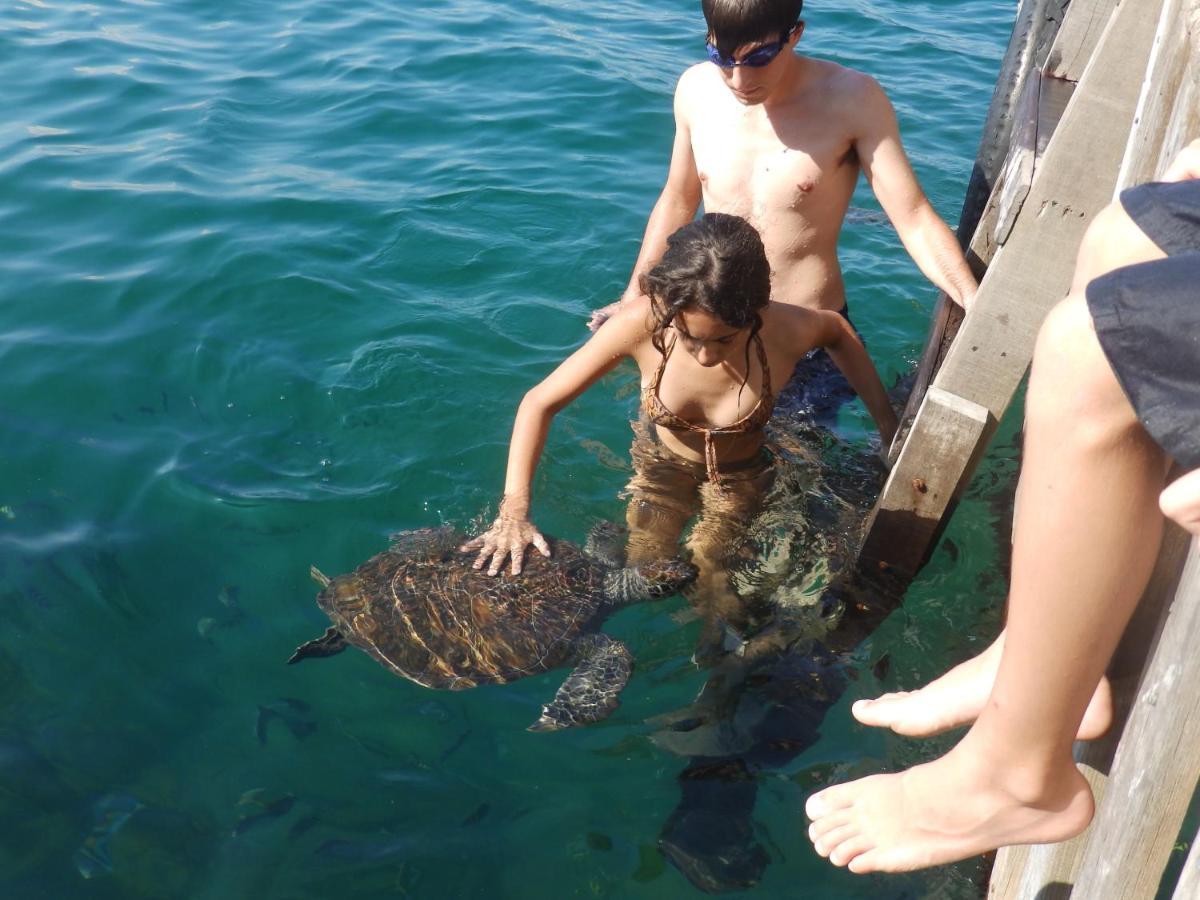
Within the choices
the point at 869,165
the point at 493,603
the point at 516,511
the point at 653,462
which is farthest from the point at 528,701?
the point at 869,165

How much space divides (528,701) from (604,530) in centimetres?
87

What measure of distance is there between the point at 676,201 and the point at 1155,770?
355 centimetres

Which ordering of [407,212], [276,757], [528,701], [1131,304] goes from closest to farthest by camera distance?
[1131,304] → [276,757] → [528,701] → [407,212]

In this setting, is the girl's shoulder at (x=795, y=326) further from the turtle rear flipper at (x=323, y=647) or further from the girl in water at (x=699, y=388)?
the turtle rear flipper at (x=323, y=647)

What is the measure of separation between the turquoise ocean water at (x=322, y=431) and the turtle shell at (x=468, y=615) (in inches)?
8.4

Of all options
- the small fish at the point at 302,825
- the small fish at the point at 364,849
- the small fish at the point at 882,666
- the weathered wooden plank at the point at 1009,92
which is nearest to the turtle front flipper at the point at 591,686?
the small fish at the point at 364,849

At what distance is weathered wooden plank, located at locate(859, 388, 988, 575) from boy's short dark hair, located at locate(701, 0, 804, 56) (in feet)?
5.18

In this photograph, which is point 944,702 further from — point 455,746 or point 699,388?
point 455,746

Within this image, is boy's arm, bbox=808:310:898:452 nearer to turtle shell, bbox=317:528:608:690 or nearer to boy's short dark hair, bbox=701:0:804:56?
boy's short dark hair, bbox=701:0:804:56

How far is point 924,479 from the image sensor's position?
11.7 ft

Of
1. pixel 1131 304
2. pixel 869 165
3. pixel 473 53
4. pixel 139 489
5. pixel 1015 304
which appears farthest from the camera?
pixel 473 53

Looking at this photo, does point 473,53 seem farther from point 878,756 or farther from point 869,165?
point 878,756

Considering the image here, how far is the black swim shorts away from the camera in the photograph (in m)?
1.61

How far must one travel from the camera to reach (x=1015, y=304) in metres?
3.19
